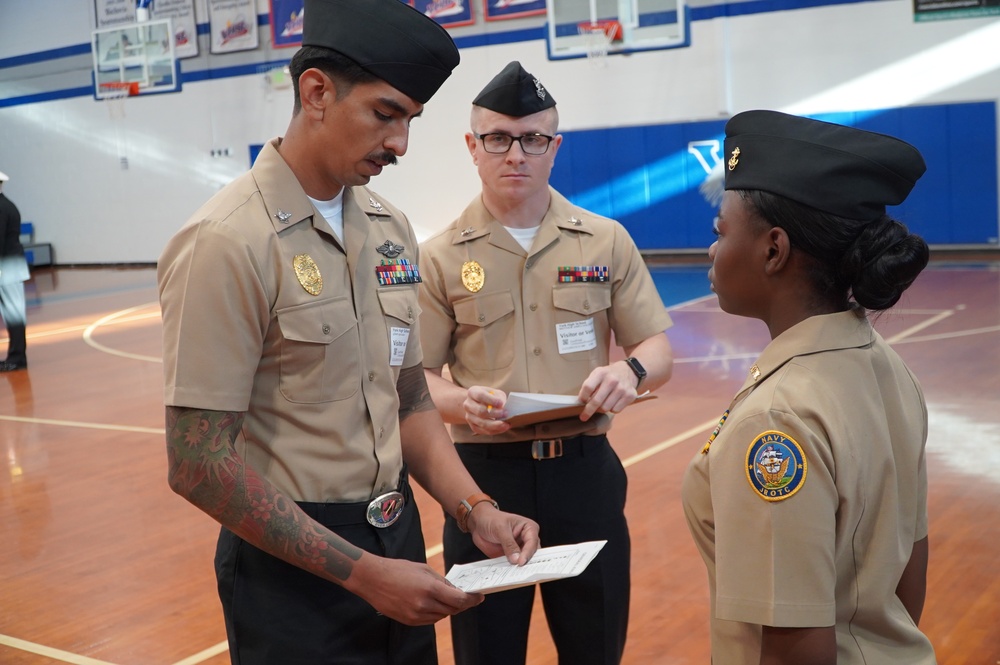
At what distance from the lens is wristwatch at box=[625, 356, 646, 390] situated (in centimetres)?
285

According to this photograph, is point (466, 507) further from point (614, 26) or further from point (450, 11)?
point (450, 11)

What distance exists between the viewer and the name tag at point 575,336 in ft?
9.57

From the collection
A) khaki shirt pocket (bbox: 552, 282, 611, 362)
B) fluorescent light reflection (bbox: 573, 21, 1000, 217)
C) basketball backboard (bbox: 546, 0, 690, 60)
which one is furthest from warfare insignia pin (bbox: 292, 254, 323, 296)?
basketball backboard (bbox: 546, 0, 690, 60)

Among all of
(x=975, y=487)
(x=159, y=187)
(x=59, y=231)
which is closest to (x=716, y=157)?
(x=975, y=487)

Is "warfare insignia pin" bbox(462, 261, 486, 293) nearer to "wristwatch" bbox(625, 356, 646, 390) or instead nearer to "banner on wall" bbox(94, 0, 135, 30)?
"wristwatch" bbox(625, 356, 646, 390)

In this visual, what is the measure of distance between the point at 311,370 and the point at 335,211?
14.1 inches

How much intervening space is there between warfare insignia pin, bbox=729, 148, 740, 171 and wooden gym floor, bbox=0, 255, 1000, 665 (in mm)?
397

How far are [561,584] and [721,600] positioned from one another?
53.1 inches

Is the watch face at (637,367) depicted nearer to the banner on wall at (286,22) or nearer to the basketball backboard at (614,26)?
the basketball backboard at (614,26)

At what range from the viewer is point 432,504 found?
549cm

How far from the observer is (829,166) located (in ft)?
4.83

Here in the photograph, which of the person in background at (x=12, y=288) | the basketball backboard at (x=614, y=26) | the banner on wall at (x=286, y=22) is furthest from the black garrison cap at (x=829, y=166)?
the banner on wall at (x=286, y=22)

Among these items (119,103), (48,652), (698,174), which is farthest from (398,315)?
(119,103)

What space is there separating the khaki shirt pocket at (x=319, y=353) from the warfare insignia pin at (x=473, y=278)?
3.23ft
